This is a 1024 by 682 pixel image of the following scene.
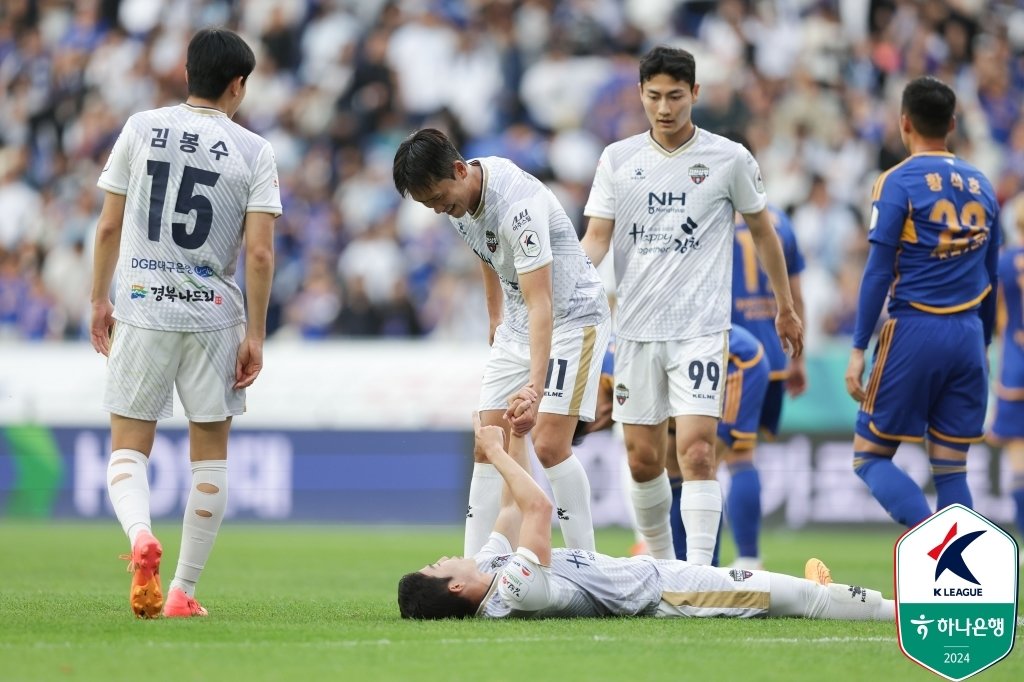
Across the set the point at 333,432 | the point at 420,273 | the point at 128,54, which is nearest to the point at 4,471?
the point at 333,432

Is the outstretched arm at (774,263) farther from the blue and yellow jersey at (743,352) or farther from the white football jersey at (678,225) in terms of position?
the blue and yellow jersey at (743,352)

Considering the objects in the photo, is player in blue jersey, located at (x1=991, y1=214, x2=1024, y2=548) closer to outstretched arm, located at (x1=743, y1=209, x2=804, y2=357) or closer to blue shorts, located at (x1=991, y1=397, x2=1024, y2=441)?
blue shorts, located at (x1=991, y1=397, x2=1024, y2=441)

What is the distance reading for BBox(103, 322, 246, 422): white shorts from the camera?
707 cm

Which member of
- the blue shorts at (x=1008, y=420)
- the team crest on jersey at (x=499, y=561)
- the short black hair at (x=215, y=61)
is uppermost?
the short black hair at (x=215, y=61)

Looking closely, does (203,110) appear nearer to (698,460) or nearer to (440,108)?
(698,460)

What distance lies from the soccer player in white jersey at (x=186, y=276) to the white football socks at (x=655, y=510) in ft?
7.55

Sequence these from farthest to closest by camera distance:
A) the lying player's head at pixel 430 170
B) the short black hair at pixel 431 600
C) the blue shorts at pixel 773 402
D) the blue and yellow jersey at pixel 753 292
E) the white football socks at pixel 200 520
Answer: the blue shorts at pixel 773 402, the blue and yellow jersey at pixel 753 292, the white football socks at pixel 200 520, the lying player's head at pixel 430 170, the short black hair at pixel 431 600

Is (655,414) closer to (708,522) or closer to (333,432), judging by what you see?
(708,522)

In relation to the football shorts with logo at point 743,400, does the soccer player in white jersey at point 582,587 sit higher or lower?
lower

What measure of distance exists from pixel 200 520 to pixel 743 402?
12.3 feet

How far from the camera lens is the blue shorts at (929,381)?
8.09 meters

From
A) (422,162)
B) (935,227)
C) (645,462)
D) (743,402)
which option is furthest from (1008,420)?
(422,162)

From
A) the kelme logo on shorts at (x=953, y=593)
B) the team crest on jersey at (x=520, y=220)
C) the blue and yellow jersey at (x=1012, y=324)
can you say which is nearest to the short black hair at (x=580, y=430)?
the team crest on jersey at (x=520, y=220)

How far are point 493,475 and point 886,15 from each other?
48.9 ft
